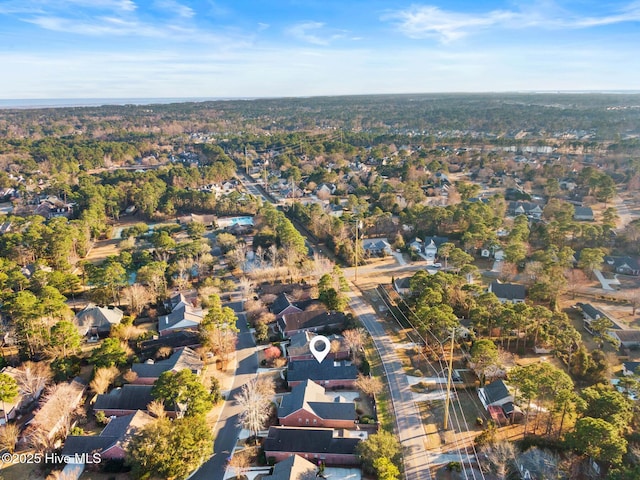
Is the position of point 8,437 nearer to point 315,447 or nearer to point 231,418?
point 231,418

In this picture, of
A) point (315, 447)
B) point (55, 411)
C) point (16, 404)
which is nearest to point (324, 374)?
point (315, 447)

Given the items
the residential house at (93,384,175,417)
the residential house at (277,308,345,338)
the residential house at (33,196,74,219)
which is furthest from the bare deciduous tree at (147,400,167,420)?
the residential house at (33,196,74,219)

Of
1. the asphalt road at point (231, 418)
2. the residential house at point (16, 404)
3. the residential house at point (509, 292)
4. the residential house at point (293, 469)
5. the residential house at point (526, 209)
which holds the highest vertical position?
the residential house at point (526, 209)

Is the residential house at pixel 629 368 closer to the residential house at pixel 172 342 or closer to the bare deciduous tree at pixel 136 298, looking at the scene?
the residential house at pixel 172 342

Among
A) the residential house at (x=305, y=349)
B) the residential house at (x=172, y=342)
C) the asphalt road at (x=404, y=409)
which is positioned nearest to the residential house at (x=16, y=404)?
the residential house at (x=172, y=342)

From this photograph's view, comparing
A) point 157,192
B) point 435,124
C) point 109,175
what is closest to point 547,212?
point 157,192

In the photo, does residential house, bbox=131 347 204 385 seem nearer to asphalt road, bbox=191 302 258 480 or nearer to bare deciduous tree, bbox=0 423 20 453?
asphalt road, bbox=191 302 258 480
